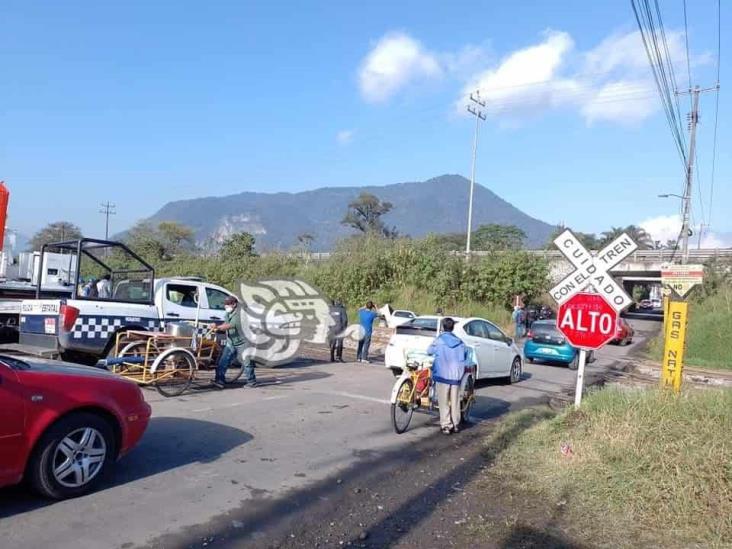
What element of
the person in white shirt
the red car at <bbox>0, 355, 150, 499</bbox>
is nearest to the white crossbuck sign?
the red car at <bbox>0, 355, 150, 499</bbox>

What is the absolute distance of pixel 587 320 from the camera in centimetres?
787

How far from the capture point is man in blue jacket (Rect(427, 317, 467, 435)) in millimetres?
8000

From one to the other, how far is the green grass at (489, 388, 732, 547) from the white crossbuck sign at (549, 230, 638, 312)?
136cm

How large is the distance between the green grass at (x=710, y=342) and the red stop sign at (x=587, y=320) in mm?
16035

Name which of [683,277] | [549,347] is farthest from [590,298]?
[549,347]

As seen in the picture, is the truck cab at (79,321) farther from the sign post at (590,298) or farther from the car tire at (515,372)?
the car tire at (515,372)

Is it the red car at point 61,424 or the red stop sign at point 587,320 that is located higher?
the red stop sign at point 587,320

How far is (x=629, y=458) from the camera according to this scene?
223 inches

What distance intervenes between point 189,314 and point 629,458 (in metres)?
9.44

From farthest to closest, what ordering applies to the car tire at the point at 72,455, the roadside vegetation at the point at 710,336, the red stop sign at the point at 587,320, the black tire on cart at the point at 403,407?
the roadside vegetation at the point at 710,336 < the black tire on cart at the point at 403,407 < the red stop sign at the point at 587,320 < the car tire at the point at 72,455

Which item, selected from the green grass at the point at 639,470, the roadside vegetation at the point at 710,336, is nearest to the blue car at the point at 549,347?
the roadside vegetation at the point at 710,336

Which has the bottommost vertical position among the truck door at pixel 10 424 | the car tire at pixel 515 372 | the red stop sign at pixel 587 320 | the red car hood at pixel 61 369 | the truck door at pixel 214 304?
the car tire at pixel 515 372

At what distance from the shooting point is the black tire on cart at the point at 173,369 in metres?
9.31

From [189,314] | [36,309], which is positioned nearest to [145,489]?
[36,309]
